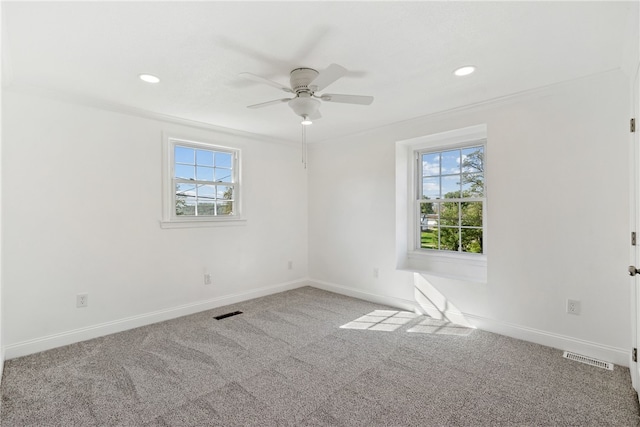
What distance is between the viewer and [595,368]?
247 cm

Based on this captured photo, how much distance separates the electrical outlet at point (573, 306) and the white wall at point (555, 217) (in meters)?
0.04

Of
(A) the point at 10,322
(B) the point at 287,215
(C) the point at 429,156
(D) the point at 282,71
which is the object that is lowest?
(A) the point at 10,322

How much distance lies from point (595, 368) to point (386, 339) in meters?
1.64

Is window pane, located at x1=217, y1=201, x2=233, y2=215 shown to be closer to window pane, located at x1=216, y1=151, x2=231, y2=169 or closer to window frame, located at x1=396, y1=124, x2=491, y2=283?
window pane, located at x1=216, y1=151, x2=231, y2=169

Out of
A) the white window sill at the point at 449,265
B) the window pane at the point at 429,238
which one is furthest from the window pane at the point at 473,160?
the white window sill at the point at 449,265

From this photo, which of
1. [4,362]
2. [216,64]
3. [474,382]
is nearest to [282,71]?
[216,64]

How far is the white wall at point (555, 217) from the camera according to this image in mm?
2562

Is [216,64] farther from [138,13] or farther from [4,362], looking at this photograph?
[4,362]

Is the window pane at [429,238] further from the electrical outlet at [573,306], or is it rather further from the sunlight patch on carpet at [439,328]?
the electrical outlet at [573,306]

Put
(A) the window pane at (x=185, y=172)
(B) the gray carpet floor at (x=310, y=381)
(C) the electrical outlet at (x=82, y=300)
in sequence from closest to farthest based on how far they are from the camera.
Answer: (B) the gray carpet floor at (x=310, y=381) < (C) the electrical outlet at (x=82, y=300) < (A) the window pane at (x=185, y=172)

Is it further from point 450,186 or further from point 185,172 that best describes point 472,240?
Answer: point 185,172

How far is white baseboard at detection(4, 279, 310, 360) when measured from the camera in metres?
2.75

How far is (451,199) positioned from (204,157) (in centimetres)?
320

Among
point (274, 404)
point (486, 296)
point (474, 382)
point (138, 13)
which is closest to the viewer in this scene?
point (138, 13)
